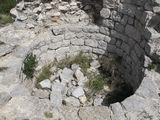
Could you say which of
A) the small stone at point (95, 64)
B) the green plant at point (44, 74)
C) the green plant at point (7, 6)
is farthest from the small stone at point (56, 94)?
the green plant at point (7, 6)

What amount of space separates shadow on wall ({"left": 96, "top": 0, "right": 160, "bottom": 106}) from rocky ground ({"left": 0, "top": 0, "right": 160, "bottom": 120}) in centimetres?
39

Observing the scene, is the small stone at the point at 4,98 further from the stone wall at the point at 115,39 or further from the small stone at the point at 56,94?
the stone wall at the point at 115,39

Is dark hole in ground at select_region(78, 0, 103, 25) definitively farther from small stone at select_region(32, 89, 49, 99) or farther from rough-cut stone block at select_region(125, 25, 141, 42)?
small stone at select_region(32, 89, 49, 99)

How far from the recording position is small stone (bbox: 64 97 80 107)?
173 inches

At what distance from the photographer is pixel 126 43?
5.18m

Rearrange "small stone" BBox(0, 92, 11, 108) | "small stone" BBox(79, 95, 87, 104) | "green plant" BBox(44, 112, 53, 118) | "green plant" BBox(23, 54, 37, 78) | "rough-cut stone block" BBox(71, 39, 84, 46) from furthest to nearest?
"rough-cut stone block" BBox(71, 39, 84, 46), "small stone" BBox(79, 95, 87, 104), "green plant" BBox(23, 54, 37, 78), "small stone" BBox(0, 92, 11, 108), "green plant" BBox(44, 112, 53, 118)

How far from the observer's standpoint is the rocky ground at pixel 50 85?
3.17m

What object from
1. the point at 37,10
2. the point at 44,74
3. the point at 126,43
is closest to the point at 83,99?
the point at 44,74

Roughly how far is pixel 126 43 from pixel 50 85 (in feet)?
7.48

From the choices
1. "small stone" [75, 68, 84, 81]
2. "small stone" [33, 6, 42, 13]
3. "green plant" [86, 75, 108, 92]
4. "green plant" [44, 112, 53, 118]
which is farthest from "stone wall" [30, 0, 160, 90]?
"green plant" [44, 112, 53, 118]

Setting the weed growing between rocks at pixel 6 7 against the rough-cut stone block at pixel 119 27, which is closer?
the rough-cut stone block at pixel 119 27

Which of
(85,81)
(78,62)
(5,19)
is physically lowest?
(85,81)

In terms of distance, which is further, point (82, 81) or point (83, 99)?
point (82, 81)

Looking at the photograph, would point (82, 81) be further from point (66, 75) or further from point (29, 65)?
point (29, 65)
